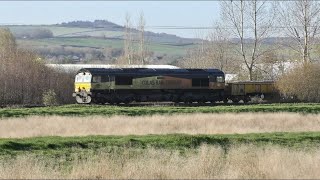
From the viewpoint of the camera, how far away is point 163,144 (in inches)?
788

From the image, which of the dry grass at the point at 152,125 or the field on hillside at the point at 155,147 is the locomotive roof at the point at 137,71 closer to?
the field on hillside at the point at 155,147

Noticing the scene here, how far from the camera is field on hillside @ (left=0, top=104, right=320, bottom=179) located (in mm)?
12633

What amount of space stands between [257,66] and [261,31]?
9090mm

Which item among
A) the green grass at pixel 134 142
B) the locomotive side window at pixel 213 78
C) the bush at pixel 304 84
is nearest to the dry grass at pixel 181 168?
the green grass at pixel 134 142

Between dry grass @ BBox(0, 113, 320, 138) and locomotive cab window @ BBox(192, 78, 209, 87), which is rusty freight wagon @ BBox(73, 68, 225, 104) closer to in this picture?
locomotive cab window @ BBox(192, 78, 209, 87)

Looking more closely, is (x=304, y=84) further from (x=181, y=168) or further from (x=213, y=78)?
(x=181, y=168)

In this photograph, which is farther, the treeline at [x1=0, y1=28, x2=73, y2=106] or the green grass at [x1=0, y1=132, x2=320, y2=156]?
the treeline at [x1=0, y1=28, x2=73, y2=106]

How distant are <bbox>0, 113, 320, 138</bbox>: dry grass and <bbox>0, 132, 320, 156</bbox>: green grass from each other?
105 inches

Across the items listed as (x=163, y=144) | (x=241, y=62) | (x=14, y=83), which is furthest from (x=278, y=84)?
(x=163, y=144)

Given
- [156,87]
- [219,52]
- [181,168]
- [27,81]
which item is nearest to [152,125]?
[181,168]

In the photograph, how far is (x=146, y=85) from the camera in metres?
52.2

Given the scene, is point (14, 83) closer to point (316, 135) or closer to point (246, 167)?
point (316, 135)

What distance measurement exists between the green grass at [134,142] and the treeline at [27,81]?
2906cm

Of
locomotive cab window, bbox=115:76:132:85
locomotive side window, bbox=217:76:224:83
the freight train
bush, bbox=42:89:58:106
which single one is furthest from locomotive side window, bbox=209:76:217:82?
bush, bbox=42:89:58:106
